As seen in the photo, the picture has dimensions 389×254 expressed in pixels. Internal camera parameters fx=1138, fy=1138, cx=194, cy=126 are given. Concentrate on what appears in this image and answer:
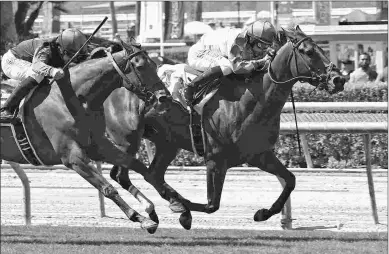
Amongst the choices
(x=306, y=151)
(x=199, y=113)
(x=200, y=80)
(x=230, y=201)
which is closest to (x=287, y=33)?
(x=200, y=80)

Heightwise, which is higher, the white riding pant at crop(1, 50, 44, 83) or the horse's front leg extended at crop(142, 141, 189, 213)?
the white riding pant at crop(1, 50, 44, 83)

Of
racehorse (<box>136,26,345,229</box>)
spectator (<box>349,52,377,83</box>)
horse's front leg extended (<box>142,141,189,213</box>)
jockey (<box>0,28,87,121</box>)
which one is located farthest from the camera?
spectator (<box>349,52,377,83</box>)

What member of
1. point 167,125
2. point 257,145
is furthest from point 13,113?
point 257,145

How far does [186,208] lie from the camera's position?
9242 millimetres

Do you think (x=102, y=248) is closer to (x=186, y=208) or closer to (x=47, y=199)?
(x=186, y=208)

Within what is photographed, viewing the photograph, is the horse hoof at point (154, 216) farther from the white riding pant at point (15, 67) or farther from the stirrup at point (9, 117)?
the white riding pant at point (15, 67)

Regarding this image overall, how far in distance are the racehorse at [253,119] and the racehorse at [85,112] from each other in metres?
0.54

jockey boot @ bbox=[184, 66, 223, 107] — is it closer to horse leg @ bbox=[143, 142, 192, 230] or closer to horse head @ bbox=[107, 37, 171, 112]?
horse leg @ bbox=[143, 142, 192, 230]

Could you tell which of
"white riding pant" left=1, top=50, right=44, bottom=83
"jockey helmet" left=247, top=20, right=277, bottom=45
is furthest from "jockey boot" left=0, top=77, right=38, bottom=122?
"jockey helmet" left=247, top=20, right=277, bottom=45

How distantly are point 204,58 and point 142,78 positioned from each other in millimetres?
1753

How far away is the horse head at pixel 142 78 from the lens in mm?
8602

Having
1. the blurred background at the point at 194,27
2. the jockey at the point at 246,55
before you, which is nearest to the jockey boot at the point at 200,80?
the jockey at the point at 246,55

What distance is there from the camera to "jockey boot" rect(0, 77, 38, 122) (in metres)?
9.34

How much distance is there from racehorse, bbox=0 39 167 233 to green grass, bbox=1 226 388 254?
385 millimetres
